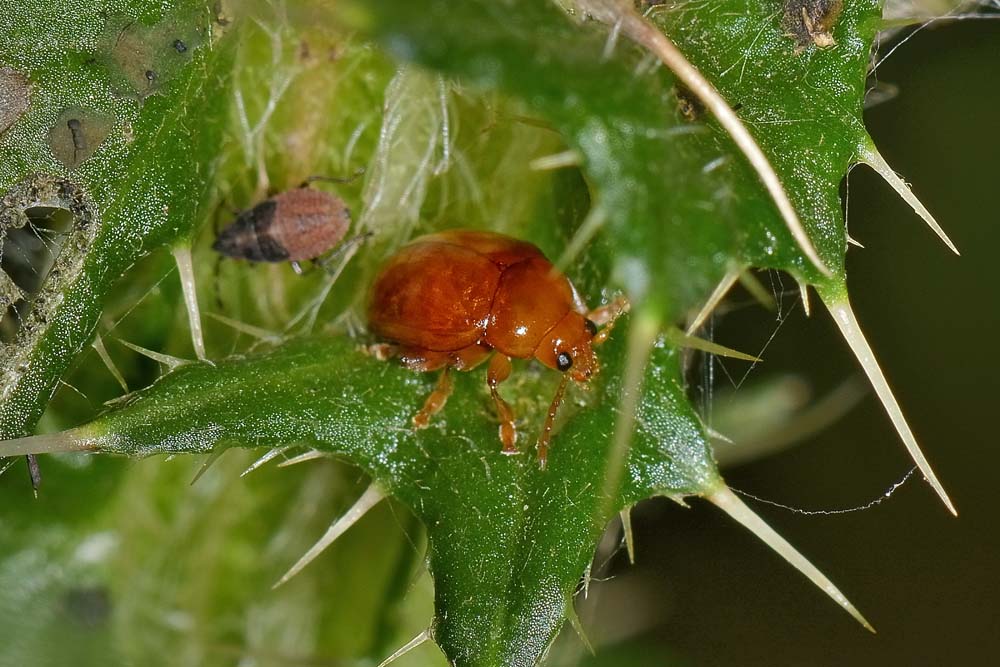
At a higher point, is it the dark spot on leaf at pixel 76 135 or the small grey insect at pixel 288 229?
the dark spot on leaf at pixel 76 135

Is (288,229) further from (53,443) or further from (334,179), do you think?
(53,443)

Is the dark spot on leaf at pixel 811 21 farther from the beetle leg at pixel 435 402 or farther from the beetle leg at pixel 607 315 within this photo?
the beetle leg at pixel 435 402

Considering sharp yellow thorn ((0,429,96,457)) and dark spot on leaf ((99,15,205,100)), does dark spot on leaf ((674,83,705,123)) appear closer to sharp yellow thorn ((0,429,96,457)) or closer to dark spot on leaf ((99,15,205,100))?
dark spot on leaf ((99,15,205,100))

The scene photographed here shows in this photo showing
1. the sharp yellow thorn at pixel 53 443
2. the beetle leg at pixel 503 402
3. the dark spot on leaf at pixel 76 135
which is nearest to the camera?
the sharp yellow thorn at pixel 53 443

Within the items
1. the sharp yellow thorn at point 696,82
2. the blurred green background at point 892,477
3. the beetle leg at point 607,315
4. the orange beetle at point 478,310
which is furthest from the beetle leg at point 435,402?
the blurred green background at point 892,477

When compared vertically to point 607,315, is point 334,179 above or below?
above

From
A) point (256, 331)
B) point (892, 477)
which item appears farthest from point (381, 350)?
point (892, 477)

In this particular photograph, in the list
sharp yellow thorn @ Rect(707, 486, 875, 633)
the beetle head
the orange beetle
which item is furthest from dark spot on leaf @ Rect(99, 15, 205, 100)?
sharp yellow thorn @ Rect(707, 486, 875, 633)
